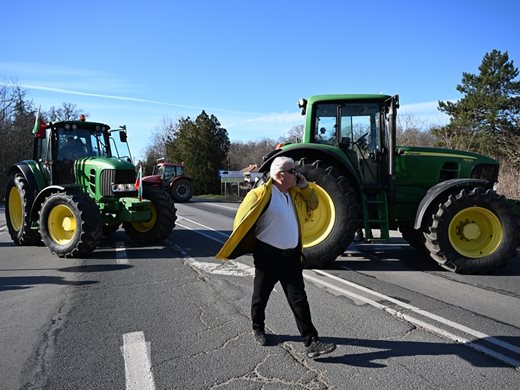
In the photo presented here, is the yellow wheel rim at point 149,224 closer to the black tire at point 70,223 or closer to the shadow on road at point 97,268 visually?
the black tire at point 70,223

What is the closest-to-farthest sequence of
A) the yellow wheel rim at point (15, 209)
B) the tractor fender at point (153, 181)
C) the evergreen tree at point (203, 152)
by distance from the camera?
1. the tractor fender at point (153, 181)
2. the yellow wheel rim at point (15, 209)
3. the evergreen tree at point (203, 152)

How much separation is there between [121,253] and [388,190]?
4.96 meters

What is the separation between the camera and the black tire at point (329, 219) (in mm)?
6516

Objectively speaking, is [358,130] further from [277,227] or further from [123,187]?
[123,187]

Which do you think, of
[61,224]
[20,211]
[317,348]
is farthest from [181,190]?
[317,348]

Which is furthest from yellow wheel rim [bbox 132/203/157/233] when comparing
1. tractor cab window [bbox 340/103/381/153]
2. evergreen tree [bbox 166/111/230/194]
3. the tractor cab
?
evergreen tree [bbox 166/111/230/194]

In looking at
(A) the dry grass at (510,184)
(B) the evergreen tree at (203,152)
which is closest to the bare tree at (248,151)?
(B) the evergreen tree at (203,152)

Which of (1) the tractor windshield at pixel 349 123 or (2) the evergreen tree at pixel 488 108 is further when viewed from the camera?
(2) the evergreen tree at pixel 488 108

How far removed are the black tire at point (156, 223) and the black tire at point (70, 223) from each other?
4.31ft

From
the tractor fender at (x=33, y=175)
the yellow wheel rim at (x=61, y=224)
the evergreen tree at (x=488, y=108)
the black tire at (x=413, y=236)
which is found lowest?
the black tire at (x=413, y=236)

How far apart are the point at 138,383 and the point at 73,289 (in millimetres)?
3010

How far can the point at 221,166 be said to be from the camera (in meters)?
45.5

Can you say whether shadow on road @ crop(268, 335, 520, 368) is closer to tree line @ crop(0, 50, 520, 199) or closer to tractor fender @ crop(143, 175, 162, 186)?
tractor fender @ crop(143, 175, 162, 186)

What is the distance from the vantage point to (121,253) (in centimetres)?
820
